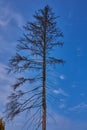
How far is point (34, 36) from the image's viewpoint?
23766 mm

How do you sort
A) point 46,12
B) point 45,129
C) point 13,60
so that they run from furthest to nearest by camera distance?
point 46,12, point 13,60, point 45,129

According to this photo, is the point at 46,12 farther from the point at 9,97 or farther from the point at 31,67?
the point at 9,97

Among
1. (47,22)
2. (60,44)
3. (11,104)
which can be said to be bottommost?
(11,104)

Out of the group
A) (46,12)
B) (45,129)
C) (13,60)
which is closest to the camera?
(45,129)

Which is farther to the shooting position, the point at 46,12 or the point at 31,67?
the point at 46,12

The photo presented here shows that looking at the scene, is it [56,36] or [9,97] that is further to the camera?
[56,36]

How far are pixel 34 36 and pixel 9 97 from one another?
Result: 454 cm

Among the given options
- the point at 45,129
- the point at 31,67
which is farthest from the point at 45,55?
the point at 45,129

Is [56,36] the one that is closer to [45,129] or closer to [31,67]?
[31,67]

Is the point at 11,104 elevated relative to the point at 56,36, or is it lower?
lower

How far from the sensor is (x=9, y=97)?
22281mm

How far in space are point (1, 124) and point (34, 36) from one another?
20.7 ft

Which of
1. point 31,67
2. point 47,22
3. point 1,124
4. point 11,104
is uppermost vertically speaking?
point 47,22

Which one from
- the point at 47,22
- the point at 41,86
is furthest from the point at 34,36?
the point at 41,86
